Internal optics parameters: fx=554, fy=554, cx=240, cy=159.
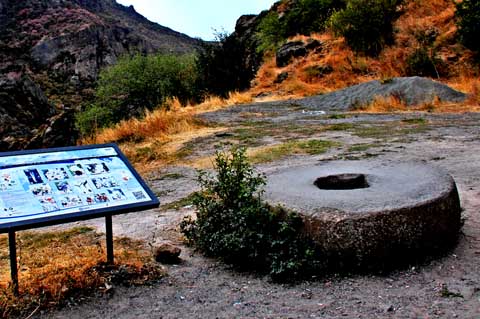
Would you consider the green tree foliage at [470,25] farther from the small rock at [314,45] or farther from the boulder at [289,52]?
the boulder at [289,52]

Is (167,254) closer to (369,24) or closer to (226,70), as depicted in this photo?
(369,24)

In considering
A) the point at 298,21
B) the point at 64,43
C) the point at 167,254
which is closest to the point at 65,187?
the point at 167,254

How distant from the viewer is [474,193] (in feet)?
16.2

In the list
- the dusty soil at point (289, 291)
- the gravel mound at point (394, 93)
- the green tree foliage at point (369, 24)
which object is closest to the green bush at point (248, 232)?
the dusty soil at point (289, 291)

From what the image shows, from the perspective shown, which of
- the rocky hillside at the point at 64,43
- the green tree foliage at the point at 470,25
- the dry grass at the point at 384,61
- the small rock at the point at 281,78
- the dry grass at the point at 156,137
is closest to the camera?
the dry grass at the point at 156,137

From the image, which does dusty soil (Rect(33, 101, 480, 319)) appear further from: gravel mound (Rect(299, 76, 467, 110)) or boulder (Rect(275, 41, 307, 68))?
boulder (Rect(275, 41, 307, 68))

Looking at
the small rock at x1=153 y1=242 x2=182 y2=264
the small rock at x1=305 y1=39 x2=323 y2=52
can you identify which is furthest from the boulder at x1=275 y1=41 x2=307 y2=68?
the small rock at x1=153 y1=242 x2=182 y2=264

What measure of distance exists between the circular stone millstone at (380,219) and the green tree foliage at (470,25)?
12.7 meters

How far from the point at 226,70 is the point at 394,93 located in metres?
8.74

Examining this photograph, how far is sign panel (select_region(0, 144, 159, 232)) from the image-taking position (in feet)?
9.75

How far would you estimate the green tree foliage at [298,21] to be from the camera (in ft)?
76.1

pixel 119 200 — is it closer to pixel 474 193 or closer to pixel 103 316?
pixel 103 316

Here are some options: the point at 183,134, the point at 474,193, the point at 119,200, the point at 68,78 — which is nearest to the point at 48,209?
the point at 119,200

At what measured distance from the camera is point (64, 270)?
3330mm
